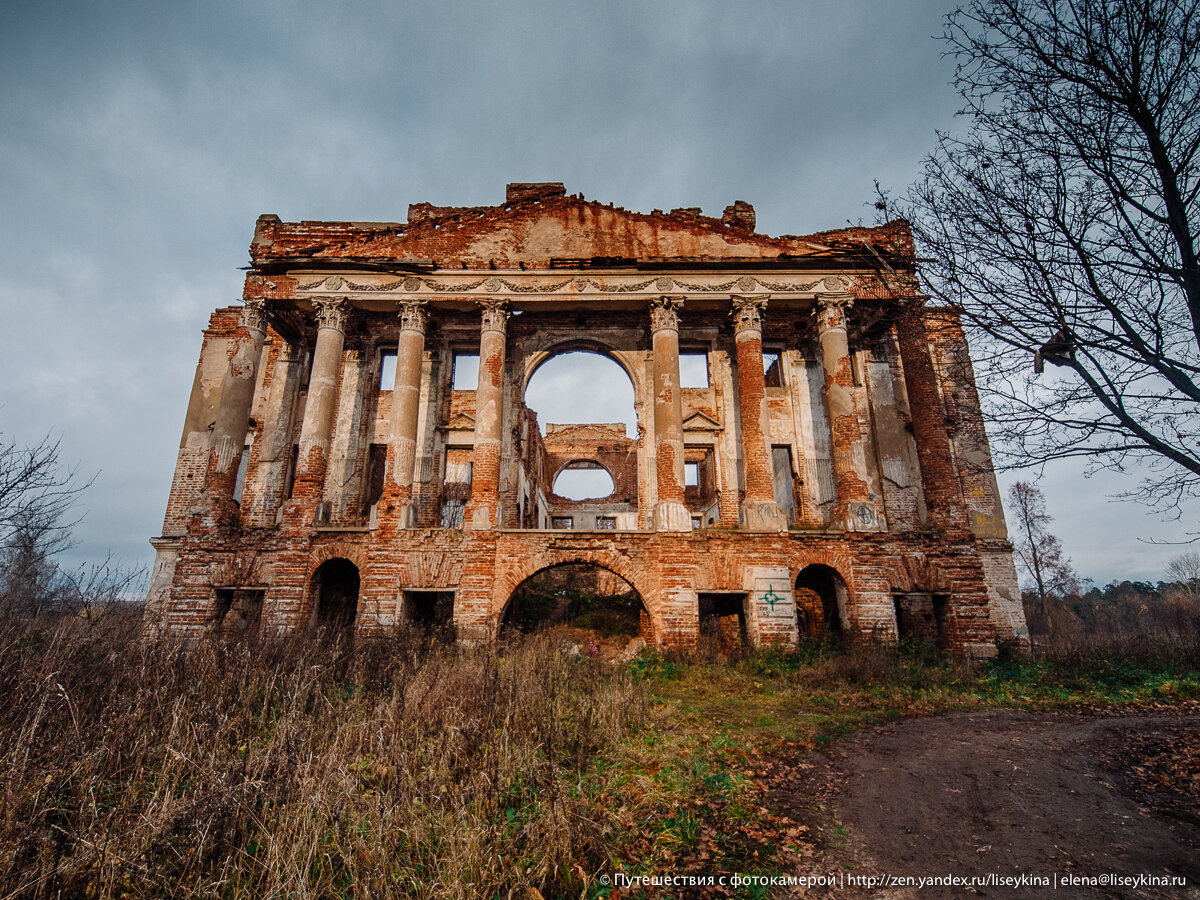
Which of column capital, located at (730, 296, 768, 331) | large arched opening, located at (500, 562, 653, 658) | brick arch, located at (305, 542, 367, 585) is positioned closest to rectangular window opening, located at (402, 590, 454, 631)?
brick arch, located at (305, 542, 367, 585)

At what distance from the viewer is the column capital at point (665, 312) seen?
46.9 feet

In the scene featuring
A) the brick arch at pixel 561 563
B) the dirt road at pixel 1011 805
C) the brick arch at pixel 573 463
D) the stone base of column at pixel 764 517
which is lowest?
the dirt road at pixel 1011 805

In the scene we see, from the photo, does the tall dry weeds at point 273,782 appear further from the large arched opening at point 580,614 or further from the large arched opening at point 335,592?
the large arched opening at point 335,592

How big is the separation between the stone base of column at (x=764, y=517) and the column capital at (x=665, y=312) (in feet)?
15.4

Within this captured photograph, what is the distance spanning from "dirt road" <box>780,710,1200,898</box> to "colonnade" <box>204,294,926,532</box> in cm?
645

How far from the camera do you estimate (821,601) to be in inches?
555

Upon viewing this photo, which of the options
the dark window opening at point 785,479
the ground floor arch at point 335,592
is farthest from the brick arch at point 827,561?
the ground floor arch at point 335,592

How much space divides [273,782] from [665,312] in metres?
12.7

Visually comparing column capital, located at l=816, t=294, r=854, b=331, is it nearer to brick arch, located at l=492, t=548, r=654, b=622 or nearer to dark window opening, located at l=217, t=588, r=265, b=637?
brick arch, located at l=492, t=548, r=654, b=622

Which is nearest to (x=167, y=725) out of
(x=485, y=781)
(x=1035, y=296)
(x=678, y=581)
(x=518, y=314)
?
(x=485, y=781)

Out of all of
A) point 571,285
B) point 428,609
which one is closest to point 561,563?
point 428,609

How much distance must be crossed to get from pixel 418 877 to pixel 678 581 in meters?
9.32

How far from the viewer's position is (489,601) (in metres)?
11.8

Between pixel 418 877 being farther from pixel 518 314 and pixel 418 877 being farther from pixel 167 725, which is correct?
pixel 518 314
